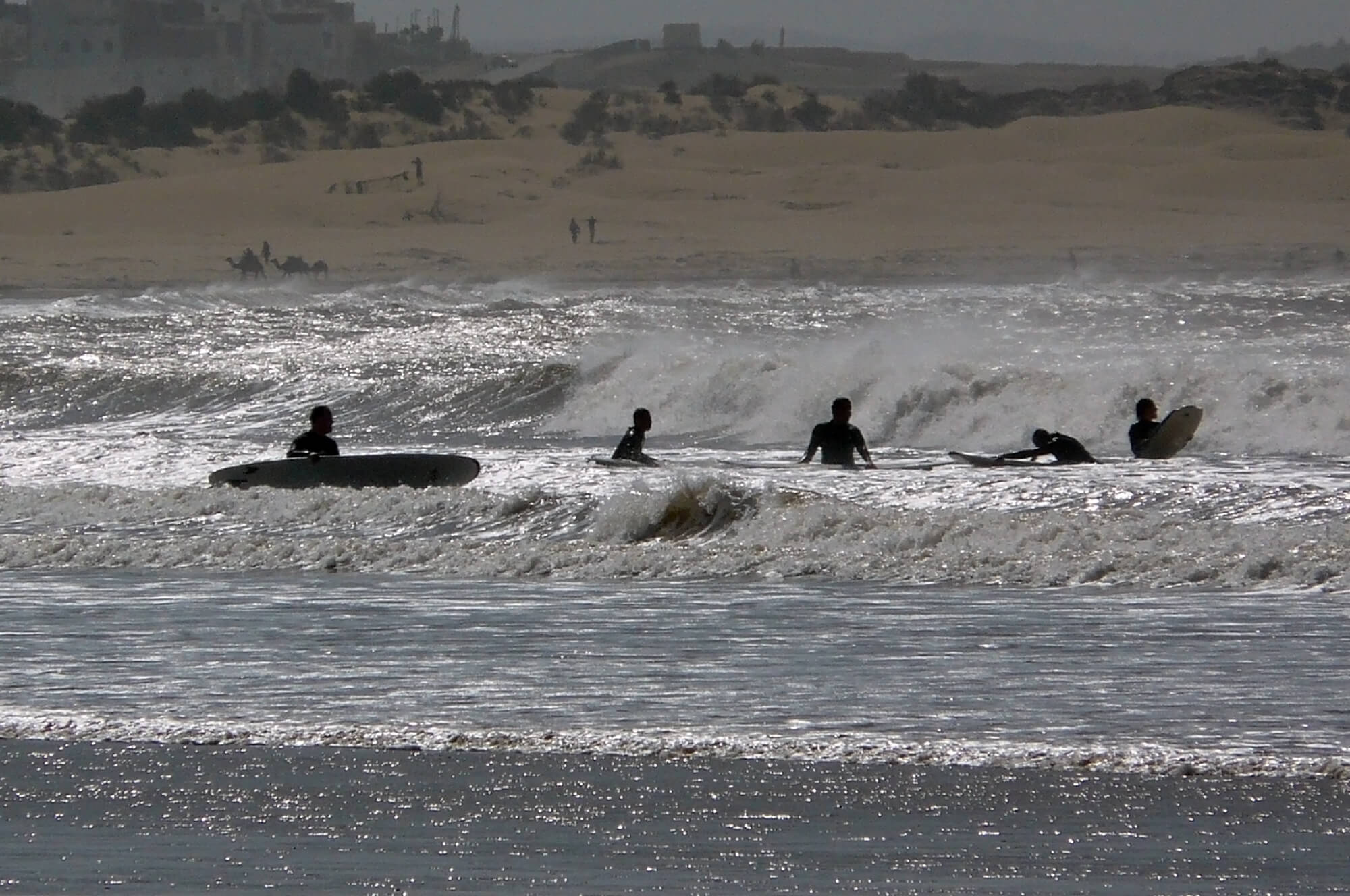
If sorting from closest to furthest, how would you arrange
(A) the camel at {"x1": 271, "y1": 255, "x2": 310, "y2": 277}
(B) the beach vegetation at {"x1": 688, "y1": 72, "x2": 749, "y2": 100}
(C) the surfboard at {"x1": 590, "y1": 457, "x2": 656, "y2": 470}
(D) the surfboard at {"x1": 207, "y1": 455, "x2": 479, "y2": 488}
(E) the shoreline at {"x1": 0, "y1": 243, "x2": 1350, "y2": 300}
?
1. (D) the surfboard at {"x1": 207, "y1": 455, "x2": 479, "y2": 488}
2. (C) the surfboard at {"x1": 590, "y1": 457, "x2": 656, "y2": 470}
3. (E) the shoreline at {"x1": 0, "y1": 243, "x2": 1350, "y2": 300}
4. (A) the camel at {"x1": 271, "y1": 255, "x2": 310, "y2": 277}
5. (B) the beach vegetation at {"x1": 688, "y1": 72, "x2": 749, "y2": 100}

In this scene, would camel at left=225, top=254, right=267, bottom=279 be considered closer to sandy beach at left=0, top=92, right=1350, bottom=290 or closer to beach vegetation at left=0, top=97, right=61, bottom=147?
sandy beach at left=0, top=92, right=1350, bottom=290

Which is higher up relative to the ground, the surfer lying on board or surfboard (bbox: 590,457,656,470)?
the surfer lying on board

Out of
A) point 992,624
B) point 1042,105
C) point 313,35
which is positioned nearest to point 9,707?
point 992,624

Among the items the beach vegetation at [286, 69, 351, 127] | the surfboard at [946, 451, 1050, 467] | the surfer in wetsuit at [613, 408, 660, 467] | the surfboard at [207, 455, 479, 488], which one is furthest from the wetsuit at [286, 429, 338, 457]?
the beach vegetation at [286, 69, 351, 127]

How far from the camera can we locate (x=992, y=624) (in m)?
8.66

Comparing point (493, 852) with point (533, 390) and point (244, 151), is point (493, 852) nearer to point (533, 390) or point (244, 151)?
point (533, 390)

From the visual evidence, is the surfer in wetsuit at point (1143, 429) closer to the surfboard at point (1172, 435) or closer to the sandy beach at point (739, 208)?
the surfboard at point (1172, 435)

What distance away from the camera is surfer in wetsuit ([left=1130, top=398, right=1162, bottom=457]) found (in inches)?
631

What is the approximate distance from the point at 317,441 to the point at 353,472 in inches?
20.3

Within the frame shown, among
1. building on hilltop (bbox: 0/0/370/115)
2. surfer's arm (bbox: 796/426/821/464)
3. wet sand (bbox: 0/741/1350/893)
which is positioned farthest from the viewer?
building on hilltop (bbox: 0/0/370/115)

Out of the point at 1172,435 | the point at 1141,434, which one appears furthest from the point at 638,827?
the point at 1172,435

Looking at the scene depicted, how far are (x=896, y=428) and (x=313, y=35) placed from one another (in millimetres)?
126026

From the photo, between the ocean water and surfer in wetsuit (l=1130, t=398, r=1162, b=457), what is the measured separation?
0.44m

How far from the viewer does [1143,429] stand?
16094 millimetres
